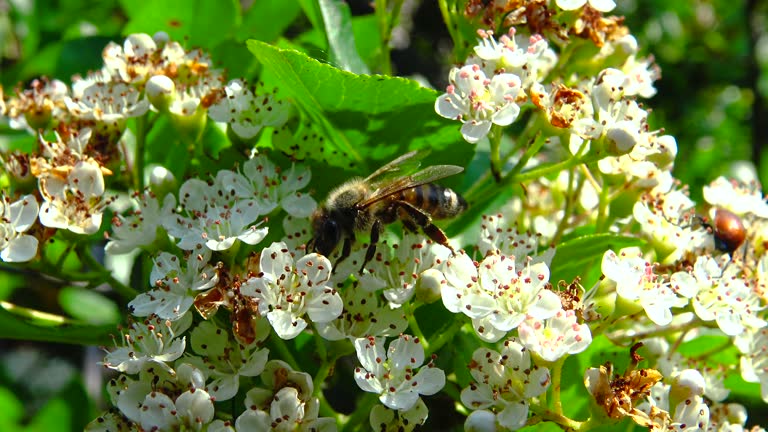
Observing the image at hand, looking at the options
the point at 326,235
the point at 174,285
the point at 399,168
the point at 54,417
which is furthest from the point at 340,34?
the point at 54,417

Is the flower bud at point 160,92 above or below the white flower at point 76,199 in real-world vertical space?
above

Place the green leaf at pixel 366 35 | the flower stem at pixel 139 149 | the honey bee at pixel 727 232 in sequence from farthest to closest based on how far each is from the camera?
1. the green leaf at pixel 366 35
2. the flower stem at pixel 139 149
3. the honey bee at pixel 727 232

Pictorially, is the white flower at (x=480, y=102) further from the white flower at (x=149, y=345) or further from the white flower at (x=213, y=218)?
the white flower at (x=149, y=345)

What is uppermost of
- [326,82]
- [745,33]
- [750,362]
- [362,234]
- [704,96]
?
[326,82]

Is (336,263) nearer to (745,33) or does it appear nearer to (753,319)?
(753,319)

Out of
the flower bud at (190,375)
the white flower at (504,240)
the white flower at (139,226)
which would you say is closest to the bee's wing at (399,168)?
the white flower at (504,240)

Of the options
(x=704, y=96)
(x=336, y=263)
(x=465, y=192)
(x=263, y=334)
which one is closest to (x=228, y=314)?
(x=263, y=334)

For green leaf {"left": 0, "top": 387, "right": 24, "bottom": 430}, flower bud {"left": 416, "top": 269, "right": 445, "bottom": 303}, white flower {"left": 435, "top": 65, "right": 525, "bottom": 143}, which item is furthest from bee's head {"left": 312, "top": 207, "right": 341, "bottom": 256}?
green leaf {"left": 0, "top": 387, "right": 24, "bottom": 430}
